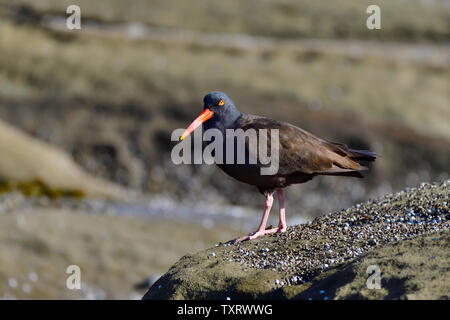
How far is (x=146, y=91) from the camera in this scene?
59.8 meters

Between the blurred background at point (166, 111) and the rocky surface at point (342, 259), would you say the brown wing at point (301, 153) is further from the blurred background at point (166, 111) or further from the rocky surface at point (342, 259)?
the blurred background at point (166, 111)

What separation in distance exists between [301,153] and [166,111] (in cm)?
4120

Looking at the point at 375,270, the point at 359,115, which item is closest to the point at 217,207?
the point at 359,115

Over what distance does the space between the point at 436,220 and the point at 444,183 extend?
251 cm

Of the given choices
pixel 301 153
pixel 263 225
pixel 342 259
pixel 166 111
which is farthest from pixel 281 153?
pixel 166 111

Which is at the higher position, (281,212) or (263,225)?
(281,212)

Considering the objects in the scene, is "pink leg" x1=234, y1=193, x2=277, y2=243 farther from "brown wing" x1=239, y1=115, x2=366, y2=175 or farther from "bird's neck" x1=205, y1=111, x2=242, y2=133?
"bird's neck" x1=205, y1=111, x2=242, y2=133

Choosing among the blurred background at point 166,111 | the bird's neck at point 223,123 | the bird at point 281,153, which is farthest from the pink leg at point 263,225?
the blurred background at point 166,111

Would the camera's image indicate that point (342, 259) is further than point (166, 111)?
No

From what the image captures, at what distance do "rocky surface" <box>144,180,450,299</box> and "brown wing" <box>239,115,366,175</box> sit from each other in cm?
106

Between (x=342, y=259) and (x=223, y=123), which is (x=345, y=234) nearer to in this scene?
(x=342, y=259)

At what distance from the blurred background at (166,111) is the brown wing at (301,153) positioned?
12.8 meters

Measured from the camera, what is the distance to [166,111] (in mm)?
54375

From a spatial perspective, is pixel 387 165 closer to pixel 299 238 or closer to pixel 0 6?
pixel 299 238
